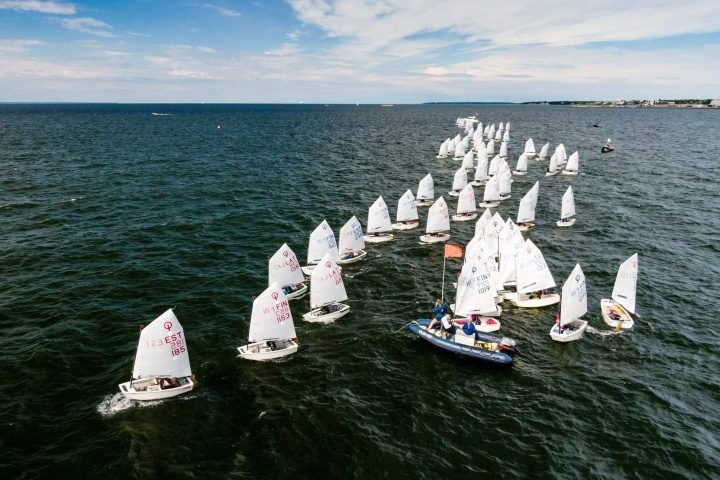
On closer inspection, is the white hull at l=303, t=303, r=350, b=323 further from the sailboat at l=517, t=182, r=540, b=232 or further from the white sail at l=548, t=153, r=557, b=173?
the white sail at l=548, t=153, r=557, b=173

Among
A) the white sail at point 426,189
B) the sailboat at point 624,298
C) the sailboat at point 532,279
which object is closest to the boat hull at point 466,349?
the sailboat at point 532,279

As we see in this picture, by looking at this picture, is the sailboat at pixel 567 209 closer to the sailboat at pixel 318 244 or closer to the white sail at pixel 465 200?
the white sail at pixel 465 200

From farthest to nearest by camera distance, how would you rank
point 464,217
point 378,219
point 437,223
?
1. point 464,217
2. point 437,223
3. point 378,219

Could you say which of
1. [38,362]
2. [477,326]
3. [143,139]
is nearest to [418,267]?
[477,326]

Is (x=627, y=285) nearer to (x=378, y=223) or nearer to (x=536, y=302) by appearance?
(x=536, y=302)

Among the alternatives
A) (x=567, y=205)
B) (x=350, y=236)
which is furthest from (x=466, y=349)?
(x=567, y=205)

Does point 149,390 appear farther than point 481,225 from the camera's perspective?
No
